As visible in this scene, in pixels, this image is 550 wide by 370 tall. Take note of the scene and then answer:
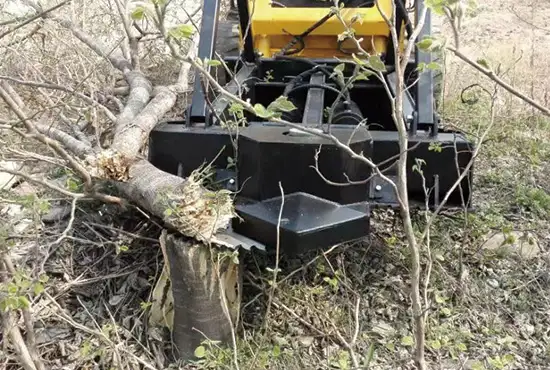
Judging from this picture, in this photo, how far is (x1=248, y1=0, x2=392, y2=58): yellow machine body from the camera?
Result: 4.35 metres

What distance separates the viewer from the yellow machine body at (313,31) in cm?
435

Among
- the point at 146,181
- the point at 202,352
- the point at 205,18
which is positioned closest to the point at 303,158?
the point at 146,181

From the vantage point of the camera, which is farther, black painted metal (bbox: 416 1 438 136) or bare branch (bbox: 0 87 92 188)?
black painted metal (bbox: 416 1 438 136)

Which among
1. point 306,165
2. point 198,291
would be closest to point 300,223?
point 306,165

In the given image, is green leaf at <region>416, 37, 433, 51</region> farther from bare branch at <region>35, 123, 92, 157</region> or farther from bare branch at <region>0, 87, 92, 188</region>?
bare branch at <region>35, 123, 92, 157</region>

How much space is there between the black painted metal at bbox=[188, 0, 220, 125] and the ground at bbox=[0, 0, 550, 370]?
605mm

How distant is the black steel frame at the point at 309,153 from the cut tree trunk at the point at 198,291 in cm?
21

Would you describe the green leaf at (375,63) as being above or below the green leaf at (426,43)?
below

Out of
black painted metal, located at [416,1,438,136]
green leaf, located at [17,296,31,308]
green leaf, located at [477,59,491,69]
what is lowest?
green leaf, located at [17,296,31,308]

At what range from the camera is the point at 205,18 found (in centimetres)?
401

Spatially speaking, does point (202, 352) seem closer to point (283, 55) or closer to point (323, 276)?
point (323, 276)

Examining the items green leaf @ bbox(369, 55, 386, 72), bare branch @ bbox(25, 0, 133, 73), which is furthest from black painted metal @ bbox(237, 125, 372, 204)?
bare branch @ bbox(25, 0, 133, 73)

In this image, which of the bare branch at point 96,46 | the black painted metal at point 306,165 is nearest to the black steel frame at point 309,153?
the black painted metal at point 306,165

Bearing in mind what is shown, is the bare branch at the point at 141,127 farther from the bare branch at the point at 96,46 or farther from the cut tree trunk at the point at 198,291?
the bare branch at the point at 96,46
